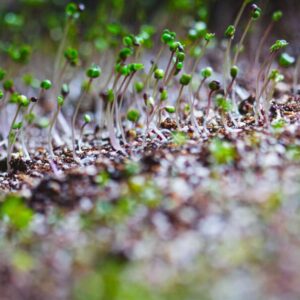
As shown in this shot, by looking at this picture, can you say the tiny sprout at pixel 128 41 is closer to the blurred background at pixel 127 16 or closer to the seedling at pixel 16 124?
the seedling at pixel 16 124

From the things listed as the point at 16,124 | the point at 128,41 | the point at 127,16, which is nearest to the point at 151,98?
the point at 128,41

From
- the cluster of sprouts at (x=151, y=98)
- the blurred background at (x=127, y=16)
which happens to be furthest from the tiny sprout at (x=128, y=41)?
the blurred background at (x=127, y=16)

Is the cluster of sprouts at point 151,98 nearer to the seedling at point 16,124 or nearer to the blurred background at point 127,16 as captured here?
the seedling at point 16,124

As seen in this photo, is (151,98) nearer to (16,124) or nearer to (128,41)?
(128,41)

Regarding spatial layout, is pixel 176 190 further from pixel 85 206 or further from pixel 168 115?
pixel 168 115

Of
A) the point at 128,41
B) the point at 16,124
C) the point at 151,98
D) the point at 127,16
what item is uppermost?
the point at 127,16

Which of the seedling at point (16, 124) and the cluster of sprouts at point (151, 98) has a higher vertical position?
the cluster of sprouts at point (151, 98)

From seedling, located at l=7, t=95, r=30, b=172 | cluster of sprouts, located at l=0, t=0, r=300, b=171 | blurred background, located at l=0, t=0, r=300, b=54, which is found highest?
blurred background, located at l=0, t=0, r=300, b=54

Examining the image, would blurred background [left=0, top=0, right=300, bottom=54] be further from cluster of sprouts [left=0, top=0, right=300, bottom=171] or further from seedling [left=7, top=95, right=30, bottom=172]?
seedling [left=7, top=95, right=30, bottom=172]

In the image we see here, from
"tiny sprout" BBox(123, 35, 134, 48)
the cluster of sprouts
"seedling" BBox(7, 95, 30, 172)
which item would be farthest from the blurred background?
"seedling" BBox(7, 95, 30, 172)

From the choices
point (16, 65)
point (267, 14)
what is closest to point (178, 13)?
point (267, 14)

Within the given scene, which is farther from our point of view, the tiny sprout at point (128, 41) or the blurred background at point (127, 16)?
the blurred background at point (127, 16)

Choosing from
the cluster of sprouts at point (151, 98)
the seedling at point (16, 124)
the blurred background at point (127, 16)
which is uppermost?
the blurred background at point (127, 16)
